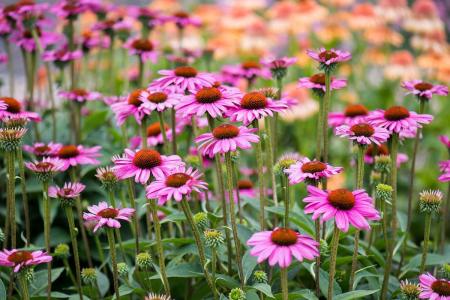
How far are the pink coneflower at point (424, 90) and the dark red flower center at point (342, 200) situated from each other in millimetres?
→ 591

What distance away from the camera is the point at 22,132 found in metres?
1.59

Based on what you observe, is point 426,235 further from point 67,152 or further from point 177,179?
point 67,152

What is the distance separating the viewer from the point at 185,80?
178cm

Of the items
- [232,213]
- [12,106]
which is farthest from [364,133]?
[12,106]

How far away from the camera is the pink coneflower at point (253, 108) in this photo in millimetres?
1530

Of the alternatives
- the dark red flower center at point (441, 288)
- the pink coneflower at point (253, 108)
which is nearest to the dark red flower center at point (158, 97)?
the pink coneflower at point (253, 108)

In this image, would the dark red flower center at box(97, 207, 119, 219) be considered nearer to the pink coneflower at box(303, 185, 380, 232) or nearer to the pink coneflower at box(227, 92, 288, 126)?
the pink coneflower at box(227, 92, 288, 126)

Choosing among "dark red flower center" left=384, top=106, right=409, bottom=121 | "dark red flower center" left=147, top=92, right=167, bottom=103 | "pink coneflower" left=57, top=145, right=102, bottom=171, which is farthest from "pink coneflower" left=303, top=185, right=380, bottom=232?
"pink coneflower" left=57, top=145, right=102, bottom=171

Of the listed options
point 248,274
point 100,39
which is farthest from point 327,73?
point 100,39

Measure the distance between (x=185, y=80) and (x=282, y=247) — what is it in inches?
26.5

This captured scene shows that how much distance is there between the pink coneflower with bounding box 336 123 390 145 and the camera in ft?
4.91

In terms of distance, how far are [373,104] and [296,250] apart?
317 centimetres

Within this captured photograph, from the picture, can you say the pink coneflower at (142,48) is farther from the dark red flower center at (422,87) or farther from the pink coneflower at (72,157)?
the dark red flower center at (422,87)

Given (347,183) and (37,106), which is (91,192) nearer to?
(37,106)
